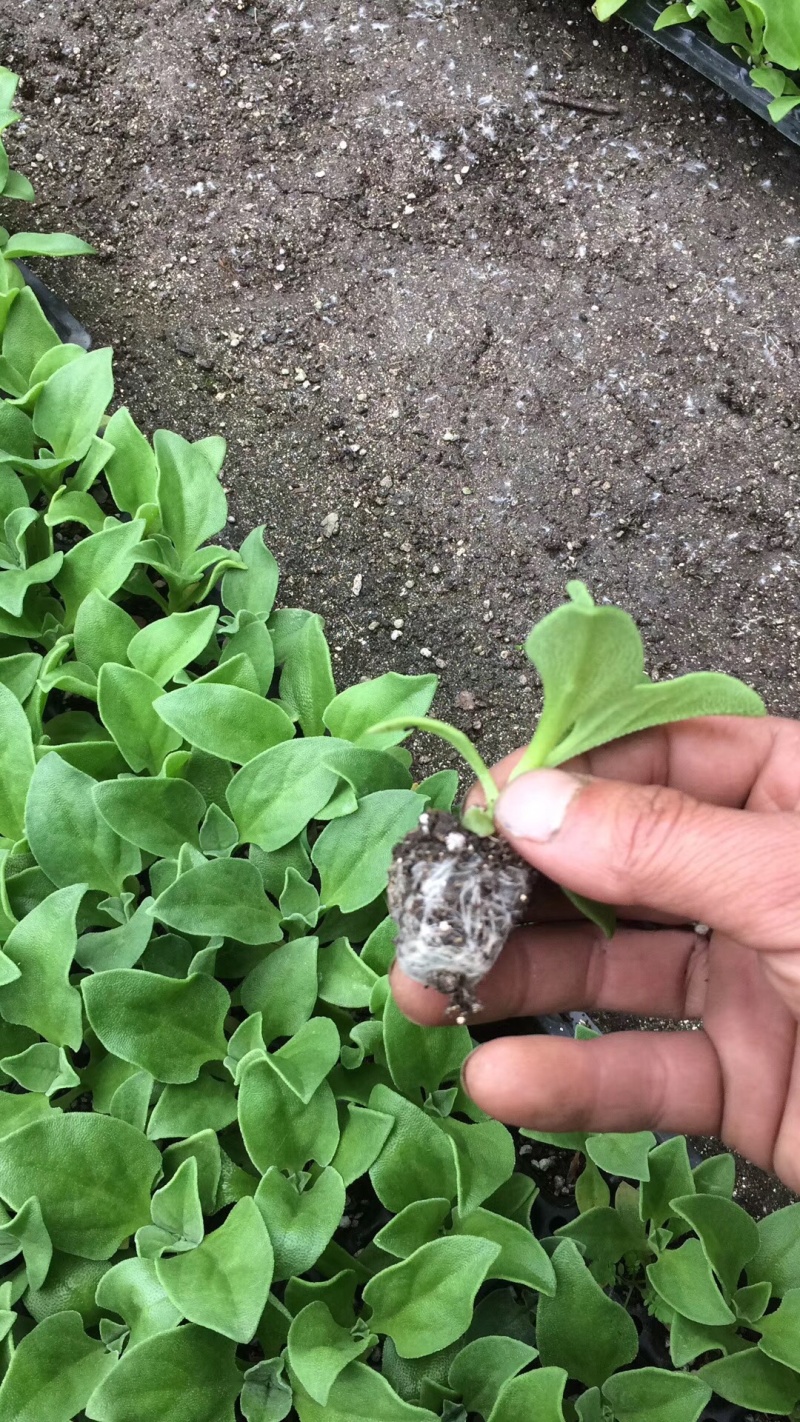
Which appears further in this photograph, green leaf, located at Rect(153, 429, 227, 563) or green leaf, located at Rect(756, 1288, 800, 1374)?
green leaf, located at Rect(153, 429, 227, 563)

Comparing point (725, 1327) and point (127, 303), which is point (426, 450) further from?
point (725, 1327)

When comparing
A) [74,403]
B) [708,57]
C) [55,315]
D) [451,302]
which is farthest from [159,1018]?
[708,57]

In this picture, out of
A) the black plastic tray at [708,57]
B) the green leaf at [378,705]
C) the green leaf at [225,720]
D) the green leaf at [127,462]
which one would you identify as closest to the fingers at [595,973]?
the green leaf at [378,705]

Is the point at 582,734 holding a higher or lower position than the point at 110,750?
higher

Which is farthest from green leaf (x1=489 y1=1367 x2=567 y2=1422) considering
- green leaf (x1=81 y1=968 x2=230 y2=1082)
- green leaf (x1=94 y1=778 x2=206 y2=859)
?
green leaf (x1=94 y1=778 x2=206 y2=859)

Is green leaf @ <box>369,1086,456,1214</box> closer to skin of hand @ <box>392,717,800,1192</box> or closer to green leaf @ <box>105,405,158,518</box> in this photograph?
skin of hand @ <box>392,717,800,1192</box>

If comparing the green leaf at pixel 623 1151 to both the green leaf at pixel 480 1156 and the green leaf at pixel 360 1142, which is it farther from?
the green leaf at pixel 360 1142

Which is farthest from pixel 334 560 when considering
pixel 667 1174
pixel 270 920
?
pixel 667 1174
